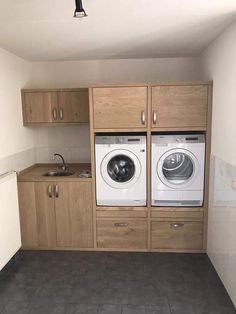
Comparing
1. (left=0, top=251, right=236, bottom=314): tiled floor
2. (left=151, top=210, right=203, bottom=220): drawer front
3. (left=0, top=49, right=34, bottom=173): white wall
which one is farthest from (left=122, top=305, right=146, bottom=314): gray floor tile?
(left=0, top=49, right=34, bottom=173): white wall

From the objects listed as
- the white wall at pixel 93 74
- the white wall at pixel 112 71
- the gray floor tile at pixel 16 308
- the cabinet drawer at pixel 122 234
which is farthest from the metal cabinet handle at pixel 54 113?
the gray floor tile at pixel 16 308

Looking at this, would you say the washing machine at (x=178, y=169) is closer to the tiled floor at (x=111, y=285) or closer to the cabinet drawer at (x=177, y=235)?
the cabinet drawer at (x=177, y=235)

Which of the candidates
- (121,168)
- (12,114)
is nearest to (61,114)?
(12,114)

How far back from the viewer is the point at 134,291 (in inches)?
93.7

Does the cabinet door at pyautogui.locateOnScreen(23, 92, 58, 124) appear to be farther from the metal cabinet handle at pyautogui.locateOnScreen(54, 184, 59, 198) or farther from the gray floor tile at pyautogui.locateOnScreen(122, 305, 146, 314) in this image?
the gray floor tile at pyautogui.locateOnScreen(122, 305, 146, 314)

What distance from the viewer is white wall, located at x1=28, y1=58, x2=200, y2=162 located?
3.49 metres

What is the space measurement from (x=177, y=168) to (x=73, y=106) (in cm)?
143

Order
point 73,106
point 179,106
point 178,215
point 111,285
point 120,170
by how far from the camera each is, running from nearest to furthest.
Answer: point 111,285 → point 179,106 → point 178,215 → point 120,170 → point 73,106

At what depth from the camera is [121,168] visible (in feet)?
10.0

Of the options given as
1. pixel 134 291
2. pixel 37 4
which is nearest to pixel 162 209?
pixel 134 291

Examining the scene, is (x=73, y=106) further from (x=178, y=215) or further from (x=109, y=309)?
(x=109, y=309)

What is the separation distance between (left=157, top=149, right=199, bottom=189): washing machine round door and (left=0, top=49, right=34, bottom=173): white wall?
163cm

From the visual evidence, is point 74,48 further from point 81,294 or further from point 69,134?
point 81,294

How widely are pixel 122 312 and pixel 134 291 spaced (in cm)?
28
